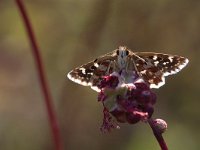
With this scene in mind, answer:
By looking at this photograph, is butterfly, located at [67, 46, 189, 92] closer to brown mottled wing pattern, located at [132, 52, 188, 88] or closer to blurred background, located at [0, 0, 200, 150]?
brown mottled wing pattern, located at [132, 52, 188, 88]

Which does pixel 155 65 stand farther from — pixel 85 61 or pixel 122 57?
pixel 85 61

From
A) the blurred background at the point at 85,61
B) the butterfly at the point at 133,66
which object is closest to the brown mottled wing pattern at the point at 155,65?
the butterfly at the point at 133,66

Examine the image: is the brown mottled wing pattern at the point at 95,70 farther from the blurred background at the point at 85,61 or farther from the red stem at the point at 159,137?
the blurred background at the point at 85,61

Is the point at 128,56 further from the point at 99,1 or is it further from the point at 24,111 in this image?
the point at 24,111

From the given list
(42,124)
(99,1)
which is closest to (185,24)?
(99,1)

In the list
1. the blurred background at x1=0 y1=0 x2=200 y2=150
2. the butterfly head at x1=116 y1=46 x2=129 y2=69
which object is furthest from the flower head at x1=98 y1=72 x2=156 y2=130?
the blurred background at x1=0 y1=0 x2=200 y2=150
